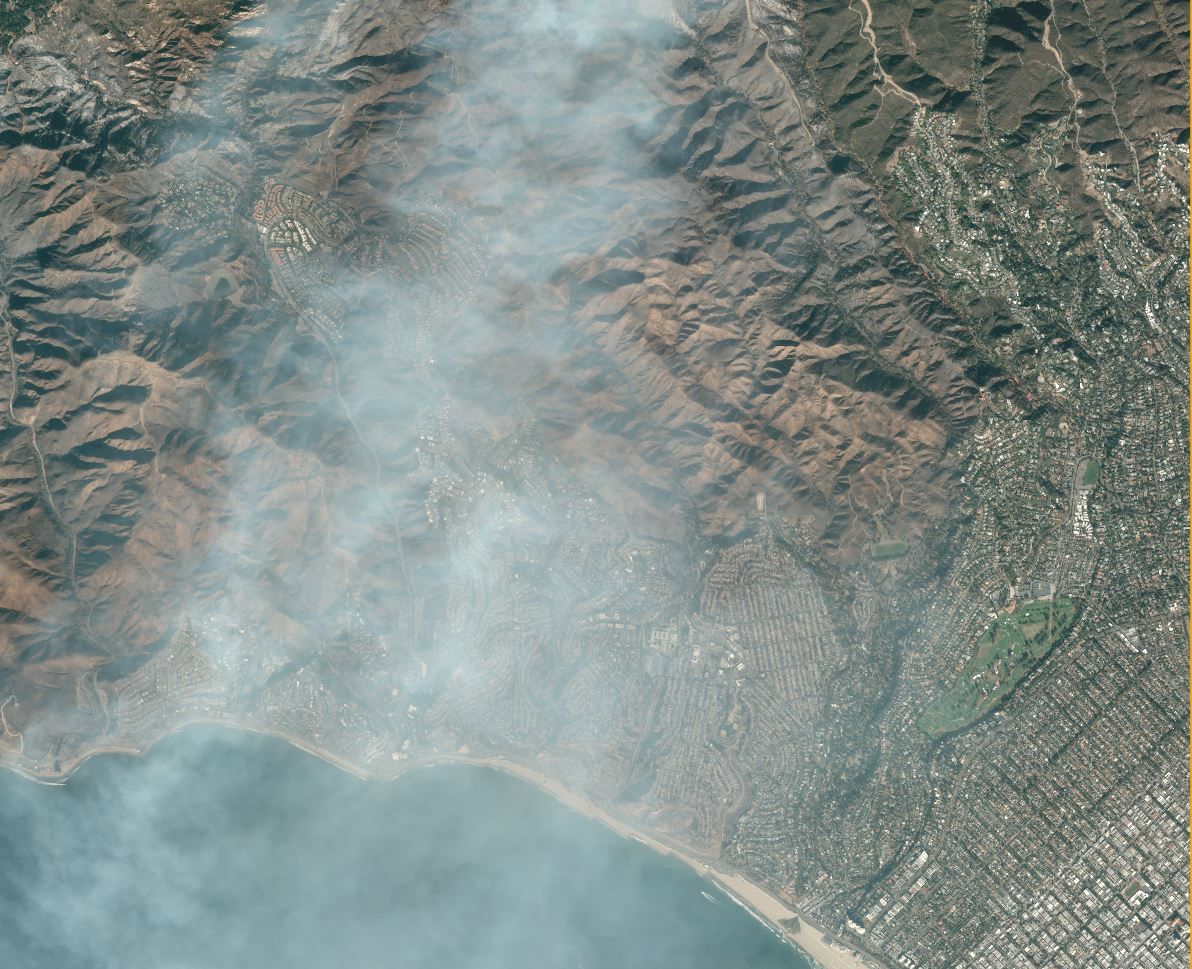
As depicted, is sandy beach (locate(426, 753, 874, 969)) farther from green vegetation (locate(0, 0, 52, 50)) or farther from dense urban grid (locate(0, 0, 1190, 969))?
green vegetation (locate(0, 0, 52, 50))

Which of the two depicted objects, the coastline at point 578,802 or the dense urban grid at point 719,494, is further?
the coastline at point 578,802

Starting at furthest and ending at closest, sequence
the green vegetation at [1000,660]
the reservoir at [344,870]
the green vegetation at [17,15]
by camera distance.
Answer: the reservoir at [344,870], the green vegetation at [1000,660], the green vegetation at [17,15]

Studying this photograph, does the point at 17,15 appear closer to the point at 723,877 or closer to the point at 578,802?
the point at 578,802

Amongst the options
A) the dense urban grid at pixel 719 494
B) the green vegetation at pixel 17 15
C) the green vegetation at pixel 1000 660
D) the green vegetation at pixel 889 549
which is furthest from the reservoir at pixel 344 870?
the green vegetation at pixel 17 15

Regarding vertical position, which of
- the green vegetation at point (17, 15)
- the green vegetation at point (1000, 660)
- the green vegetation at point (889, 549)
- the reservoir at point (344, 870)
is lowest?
the reservoir at point (344, 870)

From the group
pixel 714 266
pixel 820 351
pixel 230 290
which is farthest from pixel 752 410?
pixel 230 290

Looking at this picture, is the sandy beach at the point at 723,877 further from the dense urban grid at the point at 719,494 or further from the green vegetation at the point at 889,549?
the green vegetation at the point at 889,549

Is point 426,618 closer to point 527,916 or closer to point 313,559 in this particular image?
point 313,559

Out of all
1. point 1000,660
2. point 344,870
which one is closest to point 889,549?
point 1000,660
